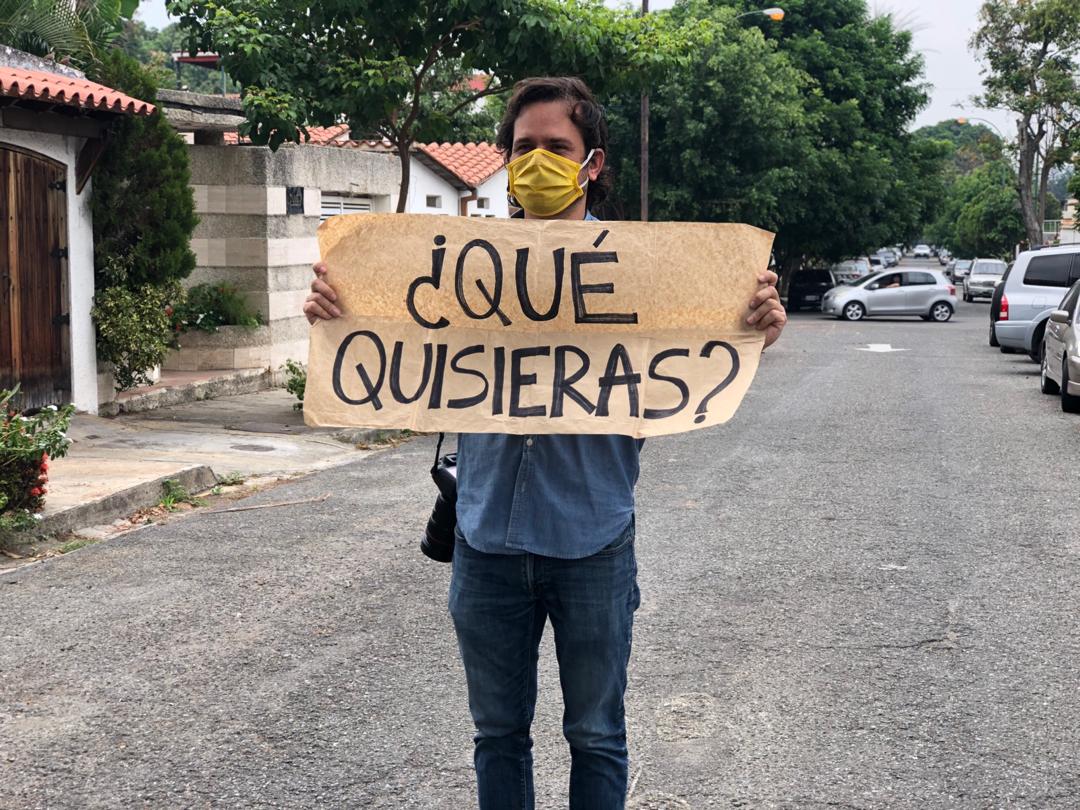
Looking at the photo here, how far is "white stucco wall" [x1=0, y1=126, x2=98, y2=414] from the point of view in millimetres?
12609

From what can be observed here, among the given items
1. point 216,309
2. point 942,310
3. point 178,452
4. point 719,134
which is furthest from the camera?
point 942,310

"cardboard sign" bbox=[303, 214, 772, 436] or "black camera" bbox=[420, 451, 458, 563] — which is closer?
"cardboard sign" bbox=[303, 214, 772, 436]

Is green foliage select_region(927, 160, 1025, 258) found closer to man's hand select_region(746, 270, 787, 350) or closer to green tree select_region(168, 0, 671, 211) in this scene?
green tree select_region(168, 0, 671, 211)

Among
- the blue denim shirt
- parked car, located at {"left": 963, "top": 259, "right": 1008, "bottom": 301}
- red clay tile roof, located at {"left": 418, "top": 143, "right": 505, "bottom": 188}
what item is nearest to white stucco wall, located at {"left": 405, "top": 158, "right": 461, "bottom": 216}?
red clay tile roof, located at {"left": 418, "top": 143, "right": 505, "bottom": 188}

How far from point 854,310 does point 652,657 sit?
33.1 metres

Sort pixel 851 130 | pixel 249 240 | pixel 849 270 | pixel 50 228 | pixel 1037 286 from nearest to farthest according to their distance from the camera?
pixel 50 228
pixel 249 240
pixel 1037 286
pixel 851 130
pixel 849 270

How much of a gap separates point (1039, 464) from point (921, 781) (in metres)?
7.26

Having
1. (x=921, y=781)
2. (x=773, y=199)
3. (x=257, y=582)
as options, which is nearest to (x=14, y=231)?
(x=257, y=582)

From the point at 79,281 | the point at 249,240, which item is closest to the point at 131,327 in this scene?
the point at 79,281

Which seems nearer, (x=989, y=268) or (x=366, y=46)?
(x=366, y=46)

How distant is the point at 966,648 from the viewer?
18.1 ft

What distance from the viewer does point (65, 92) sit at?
11398 mm

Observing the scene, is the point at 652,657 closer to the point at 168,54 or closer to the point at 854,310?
the point at 854,310

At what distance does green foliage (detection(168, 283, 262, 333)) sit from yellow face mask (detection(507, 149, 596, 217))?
1359 centimetres
